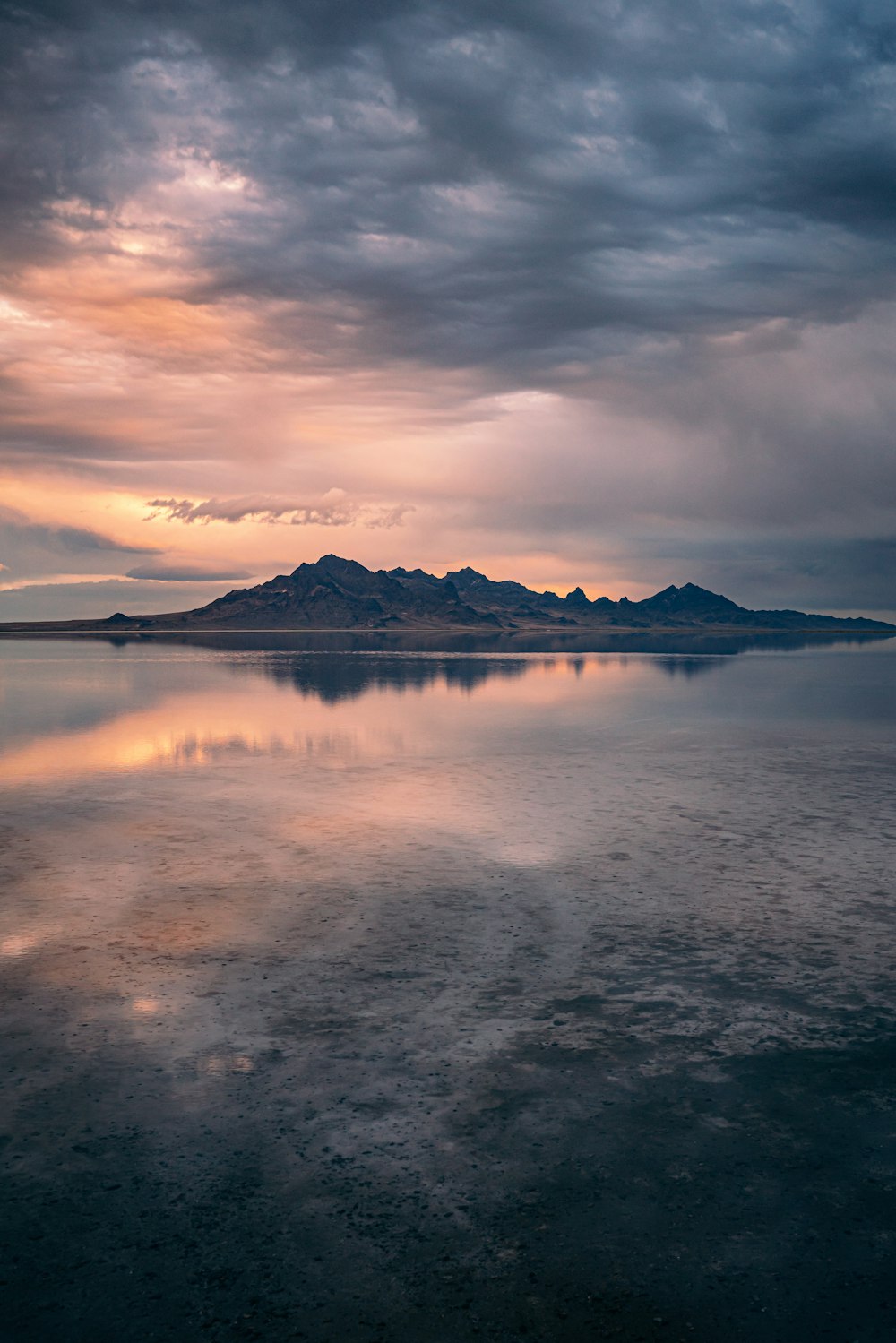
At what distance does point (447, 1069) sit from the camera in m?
10.3

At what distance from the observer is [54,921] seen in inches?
591

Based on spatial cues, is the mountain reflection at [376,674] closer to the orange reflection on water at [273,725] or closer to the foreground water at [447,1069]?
the orange reflection on water at [273,725]

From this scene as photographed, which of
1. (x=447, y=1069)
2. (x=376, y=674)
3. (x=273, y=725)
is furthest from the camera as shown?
(x=376, y=674)

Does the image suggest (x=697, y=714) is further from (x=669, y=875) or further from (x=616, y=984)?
(x=616, y=984)

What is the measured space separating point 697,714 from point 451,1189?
39827 mm

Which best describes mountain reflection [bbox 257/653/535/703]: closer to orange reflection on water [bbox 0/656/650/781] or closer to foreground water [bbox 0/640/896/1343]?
orange reflection on water [bbox 0/656/650/781]

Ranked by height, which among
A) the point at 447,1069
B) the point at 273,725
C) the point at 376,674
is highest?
the point at 376,674

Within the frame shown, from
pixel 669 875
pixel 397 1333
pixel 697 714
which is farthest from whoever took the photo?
pixel 697 714

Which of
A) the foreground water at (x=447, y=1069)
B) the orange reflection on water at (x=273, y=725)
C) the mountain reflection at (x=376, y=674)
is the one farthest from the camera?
the mountain reflection at (x=376, y=674)

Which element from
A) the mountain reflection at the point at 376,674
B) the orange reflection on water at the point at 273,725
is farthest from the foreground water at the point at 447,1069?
the mountain reflection at the point at 376,674

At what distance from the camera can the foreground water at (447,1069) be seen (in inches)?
283

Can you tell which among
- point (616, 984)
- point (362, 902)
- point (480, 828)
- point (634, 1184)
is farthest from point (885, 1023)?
point (480, 828)

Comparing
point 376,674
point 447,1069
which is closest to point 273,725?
point 447,1069

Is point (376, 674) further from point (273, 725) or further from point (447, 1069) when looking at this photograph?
point (447, 1069)
